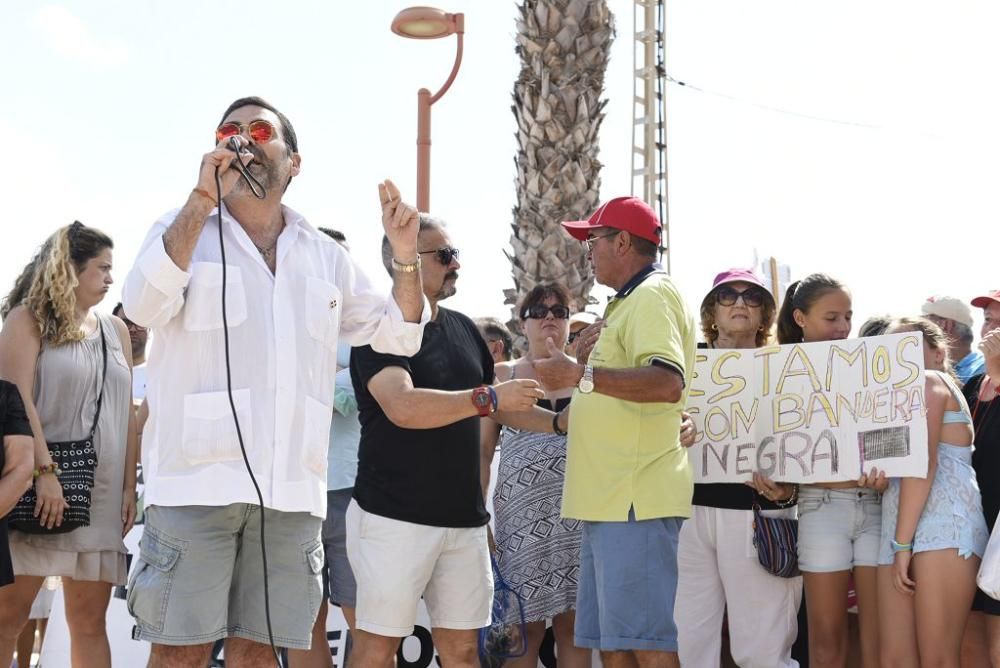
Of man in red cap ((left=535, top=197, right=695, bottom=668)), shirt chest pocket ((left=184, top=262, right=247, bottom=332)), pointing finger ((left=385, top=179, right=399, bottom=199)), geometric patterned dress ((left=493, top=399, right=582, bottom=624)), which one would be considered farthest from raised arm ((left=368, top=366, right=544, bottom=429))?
geometric patterned dress ((left=493, top=399, right=582, bottom=624))

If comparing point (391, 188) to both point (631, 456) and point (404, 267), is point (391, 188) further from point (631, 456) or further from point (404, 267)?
point (631, 456)

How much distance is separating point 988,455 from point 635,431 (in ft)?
6.09

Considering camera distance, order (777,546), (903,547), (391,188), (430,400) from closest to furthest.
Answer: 1. (391,188)
2. (430,400)
3. (903,547)
4. (777,546)

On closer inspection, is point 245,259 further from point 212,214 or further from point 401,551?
A: point 401,551

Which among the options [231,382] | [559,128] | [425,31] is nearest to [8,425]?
[231,382]

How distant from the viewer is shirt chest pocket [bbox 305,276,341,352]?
3428 millimetres

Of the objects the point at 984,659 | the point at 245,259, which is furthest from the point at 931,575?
the point at 245,259

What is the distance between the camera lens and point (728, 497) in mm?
5375

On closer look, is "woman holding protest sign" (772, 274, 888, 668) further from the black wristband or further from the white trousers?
the black wristband

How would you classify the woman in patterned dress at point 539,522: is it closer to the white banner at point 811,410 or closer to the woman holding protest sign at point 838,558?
Answer: the white banner at point 811,410

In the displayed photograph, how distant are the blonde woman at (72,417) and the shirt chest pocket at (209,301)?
6.65 ft

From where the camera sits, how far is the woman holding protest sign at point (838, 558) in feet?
16.6

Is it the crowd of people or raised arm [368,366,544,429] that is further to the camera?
raised arm [368,366,544,429]

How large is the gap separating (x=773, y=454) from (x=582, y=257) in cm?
498
